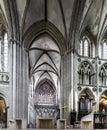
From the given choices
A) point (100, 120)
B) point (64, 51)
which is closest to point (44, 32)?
point (64, 51)

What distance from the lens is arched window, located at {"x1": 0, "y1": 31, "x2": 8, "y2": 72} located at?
104 ft

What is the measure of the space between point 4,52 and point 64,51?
8.07m

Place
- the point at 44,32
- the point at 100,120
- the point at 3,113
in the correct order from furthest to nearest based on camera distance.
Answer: the point at 44,32 < the point at 3,113 < the point at 100,120

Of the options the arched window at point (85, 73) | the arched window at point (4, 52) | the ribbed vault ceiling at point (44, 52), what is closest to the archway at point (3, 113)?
the arched window at point (4, 52)

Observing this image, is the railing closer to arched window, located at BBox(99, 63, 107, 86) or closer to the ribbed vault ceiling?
arched window, located at BBox(99, 63, 107, 86)

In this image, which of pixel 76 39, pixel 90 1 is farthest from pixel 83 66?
pixel 90 1

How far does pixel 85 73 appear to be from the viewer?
3531cm

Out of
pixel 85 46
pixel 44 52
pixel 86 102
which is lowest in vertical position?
pixel 86 102

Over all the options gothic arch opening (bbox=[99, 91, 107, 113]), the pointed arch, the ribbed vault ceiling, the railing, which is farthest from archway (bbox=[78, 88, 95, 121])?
the ribbed vault ceiling

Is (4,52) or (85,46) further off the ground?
(85,46)

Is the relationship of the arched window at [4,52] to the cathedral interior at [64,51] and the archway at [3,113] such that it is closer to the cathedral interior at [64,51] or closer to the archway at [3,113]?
the cathedral interior at [64,51]

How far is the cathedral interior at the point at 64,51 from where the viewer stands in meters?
30.2

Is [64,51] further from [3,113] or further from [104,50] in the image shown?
[3,113]

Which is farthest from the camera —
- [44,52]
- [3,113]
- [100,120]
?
[44,52]
